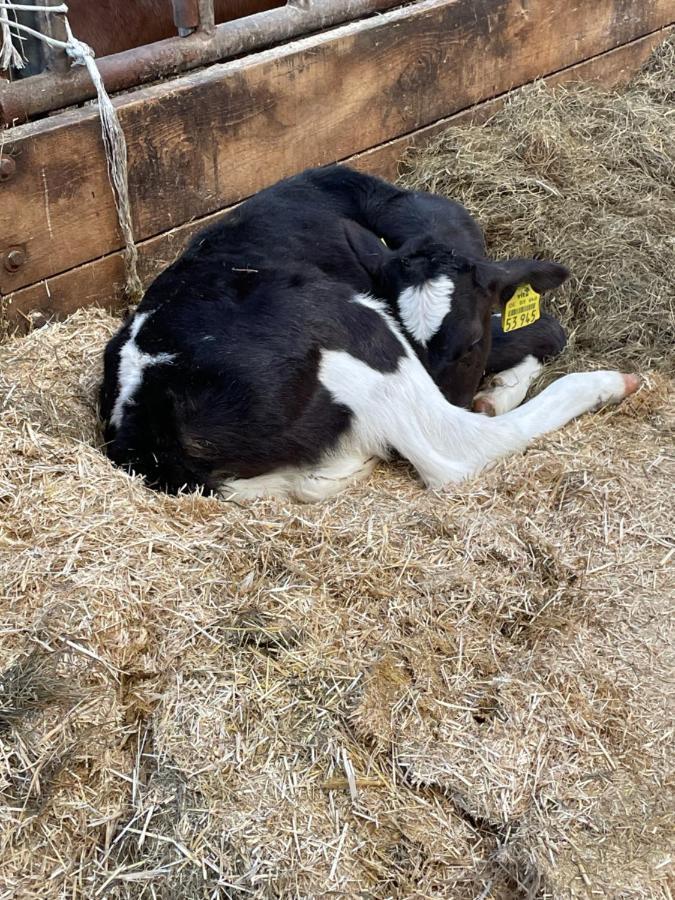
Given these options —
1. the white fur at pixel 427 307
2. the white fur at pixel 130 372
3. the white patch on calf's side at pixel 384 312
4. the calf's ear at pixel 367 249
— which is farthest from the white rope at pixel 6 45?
the white fur at pixel 427 307

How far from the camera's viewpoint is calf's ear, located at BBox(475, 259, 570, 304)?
4098 millimetres

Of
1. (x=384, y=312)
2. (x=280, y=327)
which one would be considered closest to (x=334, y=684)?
(x=280, y=327)

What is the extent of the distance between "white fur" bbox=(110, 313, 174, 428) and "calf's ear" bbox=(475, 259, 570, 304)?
52.8 inches

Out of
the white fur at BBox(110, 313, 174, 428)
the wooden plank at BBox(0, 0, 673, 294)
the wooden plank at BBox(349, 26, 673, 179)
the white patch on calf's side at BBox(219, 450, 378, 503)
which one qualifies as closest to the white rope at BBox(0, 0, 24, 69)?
the wooden plank at BBox(0, 0, 673, 294)

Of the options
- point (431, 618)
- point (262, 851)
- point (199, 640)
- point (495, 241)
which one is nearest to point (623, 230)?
point (495, 241)

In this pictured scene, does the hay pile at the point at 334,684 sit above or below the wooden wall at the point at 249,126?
below

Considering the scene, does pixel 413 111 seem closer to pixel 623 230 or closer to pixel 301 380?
pixel 623 230

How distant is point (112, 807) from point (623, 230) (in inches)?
156

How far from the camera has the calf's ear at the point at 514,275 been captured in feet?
13.4

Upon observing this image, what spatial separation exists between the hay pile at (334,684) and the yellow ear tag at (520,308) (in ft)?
2.44

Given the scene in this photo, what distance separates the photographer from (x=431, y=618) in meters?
2.91

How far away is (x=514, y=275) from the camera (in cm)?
414

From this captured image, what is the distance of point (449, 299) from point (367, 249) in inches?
18.6

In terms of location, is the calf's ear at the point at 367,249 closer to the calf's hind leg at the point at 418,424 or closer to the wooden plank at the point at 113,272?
the calf's hind leg at the point at 418,424
